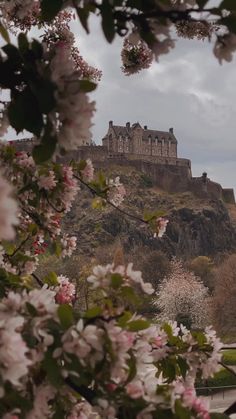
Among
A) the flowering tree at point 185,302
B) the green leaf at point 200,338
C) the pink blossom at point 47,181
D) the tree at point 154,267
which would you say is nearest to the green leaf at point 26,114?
the green leaf at point 200,338

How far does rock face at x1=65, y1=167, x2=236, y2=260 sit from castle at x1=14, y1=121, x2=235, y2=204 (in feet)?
5.20

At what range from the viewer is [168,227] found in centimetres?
7875

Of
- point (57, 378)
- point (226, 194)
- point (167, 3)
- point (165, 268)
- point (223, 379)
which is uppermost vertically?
point (226, 194)

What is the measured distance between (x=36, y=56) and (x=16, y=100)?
0.13 meters

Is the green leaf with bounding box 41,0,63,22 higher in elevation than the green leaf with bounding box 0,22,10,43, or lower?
lower

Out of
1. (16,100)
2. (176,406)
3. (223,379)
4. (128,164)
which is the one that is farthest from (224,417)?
(128,164)

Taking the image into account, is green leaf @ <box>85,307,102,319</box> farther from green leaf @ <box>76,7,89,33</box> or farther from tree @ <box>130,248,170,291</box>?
tree @ <box>130,248,170,291</box>

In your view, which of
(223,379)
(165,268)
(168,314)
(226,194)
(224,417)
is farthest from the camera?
(226,194)

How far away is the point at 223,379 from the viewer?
24172 mm

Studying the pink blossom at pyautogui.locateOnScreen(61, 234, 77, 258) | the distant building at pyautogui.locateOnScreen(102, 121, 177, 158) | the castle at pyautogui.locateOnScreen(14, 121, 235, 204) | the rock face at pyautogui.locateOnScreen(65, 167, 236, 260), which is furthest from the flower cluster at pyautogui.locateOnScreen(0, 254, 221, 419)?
the distant building at pyautogui.locateOnScreen(102, 121, 177, 158)

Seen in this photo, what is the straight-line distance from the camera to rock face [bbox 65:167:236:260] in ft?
253

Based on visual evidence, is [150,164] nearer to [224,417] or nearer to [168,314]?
[168,314]

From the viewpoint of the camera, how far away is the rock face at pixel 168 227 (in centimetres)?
7706

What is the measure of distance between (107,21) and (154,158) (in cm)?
9362
